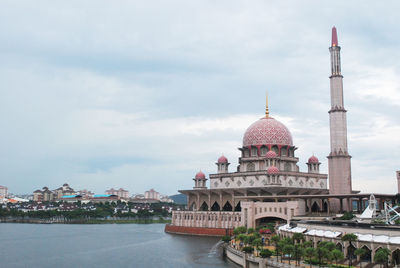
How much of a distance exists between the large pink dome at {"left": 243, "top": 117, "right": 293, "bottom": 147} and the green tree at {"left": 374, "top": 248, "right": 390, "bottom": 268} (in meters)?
43.1

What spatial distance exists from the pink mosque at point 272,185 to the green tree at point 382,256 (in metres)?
27.4

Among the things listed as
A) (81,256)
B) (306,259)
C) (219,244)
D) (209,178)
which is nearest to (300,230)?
(306,259)

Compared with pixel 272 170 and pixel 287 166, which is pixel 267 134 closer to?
pixel 287 166

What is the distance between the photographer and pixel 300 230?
38.5m

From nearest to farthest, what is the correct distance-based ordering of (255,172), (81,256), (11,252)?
(81,256) → (11,252) → (255,172)

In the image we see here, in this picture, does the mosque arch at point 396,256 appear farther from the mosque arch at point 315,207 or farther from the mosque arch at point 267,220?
the mosque arch at point 315,207

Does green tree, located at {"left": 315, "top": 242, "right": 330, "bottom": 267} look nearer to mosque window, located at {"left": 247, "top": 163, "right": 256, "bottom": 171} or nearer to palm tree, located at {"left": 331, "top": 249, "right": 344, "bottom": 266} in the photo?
palm tree, located at {"left": 331, "top": 249, "right": 344, "bottom": 266}

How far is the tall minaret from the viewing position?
60094 mm

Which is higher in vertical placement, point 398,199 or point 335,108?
point 335,108

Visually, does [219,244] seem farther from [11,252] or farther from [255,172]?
[11,252]

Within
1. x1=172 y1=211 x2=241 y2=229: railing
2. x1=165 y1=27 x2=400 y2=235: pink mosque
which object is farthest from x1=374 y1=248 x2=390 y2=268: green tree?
x1=172 y1=211 x2=241 y2=229: railing

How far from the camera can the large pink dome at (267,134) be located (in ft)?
234

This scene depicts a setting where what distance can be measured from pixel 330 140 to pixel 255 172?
1178cm

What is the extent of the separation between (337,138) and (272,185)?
1050cm
